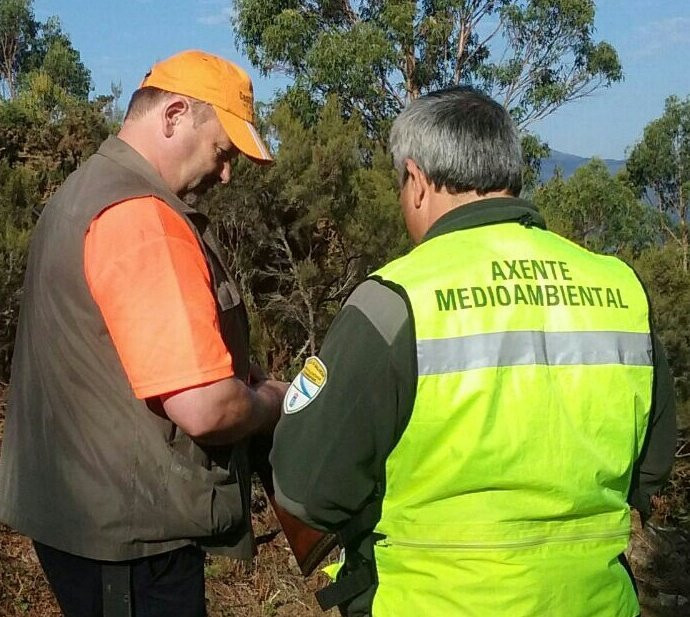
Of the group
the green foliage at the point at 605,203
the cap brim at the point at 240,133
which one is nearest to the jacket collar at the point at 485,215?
the cap brim at the point at 240,133

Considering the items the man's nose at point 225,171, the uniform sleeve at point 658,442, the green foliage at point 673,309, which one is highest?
the man's nose at point 225,171

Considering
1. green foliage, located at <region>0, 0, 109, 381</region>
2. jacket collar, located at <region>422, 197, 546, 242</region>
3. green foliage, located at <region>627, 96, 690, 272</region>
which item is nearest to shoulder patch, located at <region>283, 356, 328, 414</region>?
jacket collar, located at <region>422, 197, 546, 242</region>

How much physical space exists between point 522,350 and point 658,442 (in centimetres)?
51

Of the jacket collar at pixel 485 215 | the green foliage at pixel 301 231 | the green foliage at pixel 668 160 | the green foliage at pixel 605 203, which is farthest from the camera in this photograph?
the green foliage at pixel 668 160

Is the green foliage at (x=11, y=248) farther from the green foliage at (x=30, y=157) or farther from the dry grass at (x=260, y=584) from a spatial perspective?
the dry grass at (x=260, y=584)

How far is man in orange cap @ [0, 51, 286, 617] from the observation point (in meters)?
1.90

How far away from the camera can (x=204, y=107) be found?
220 centimetres

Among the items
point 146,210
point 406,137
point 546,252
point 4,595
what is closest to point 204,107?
point 146,210

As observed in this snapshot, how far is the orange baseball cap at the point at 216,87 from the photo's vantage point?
7.18ft

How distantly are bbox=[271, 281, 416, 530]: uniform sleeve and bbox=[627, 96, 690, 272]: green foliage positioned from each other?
23856 millimetres

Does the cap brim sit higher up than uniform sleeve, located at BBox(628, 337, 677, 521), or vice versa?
the cap brim

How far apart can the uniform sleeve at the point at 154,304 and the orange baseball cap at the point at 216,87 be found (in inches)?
14.6

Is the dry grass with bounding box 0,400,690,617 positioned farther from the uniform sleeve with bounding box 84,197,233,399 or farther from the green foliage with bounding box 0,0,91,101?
the green foliage with bounding box 0,0,91,101

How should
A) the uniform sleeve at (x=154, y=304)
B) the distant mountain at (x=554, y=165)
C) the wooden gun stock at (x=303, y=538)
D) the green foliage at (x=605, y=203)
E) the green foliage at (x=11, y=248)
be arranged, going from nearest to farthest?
the uniform sleeve at (x=154, y=304)
the wooden gun stock at (x=303, y=538)
the green foliage at (x=11, y=248)
the distant mountain at (x=554, y=165)
the green foliage at (x=605, y=203)
